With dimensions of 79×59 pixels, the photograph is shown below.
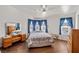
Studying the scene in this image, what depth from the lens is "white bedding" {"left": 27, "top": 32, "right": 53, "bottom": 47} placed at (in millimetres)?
1733

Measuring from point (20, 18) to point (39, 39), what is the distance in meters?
0.41

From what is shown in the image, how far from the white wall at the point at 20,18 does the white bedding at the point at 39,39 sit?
0.11 m

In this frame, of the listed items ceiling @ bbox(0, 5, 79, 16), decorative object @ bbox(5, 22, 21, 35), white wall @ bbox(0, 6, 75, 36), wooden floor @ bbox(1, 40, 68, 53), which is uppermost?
ceiling @ bbox(0, 5, 79, 16)

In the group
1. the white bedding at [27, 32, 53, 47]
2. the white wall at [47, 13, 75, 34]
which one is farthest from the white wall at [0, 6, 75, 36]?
the white bedding at [27, 32, 53, 47]

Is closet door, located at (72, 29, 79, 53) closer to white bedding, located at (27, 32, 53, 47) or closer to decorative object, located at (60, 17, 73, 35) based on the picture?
decorative object, located at (60, 17, 73, 35)

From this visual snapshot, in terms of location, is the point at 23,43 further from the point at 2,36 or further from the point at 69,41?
the point at 69,41

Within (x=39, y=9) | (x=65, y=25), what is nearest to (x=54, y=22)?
(x=65, y=25)

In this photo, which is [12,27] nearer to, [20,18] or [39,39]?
[20,18]

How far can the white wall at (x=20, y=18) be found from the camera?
172 cm

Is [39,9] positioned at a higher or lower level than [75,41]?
higher

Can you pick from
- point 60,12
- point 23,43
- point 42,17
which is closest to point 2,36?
point 23,43

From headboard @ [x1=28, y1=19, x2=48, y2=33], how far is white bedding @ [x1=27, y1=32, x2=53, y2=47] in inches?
2.3

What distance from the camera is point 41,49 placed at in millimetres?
1748
